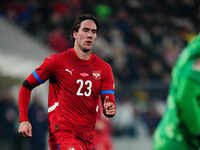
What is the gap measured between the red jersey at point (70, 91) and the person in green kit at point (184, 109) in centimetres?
151

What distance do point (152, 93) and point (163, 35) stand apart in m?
5.20

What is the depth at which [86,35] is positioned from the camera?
5.41 metres

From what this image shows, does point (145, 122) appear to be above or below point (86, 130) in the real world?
above

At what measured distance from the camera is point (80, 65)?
5434 millimetres

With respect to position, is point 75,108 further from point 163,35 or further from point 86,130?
point 163,35

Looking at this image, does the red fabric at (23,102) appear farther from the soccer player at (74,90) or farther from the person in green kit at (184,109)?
the person in green kit at (184,109)

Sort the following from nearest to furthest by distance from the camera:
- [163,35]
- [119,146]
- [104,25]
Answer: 1. [119,146]
2. [104,25]
3. [163,35]

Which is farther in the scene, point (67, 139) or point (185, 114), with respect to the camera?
point (67, 139)

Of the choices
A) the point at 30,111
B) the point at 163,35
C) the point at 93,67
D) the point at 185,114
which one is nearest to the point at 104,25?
the point at 163,35

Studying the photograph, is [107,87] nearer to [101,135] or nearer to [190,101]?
[190,101]

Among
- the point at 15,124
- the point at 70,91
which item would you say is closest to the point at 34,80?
the point at 70,91

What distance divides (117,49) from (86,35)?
1050cm

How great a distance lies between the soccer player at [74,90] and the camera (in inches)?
205

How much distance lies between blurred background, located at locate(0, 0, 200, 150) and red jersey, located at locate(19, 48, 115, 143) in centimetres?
638
